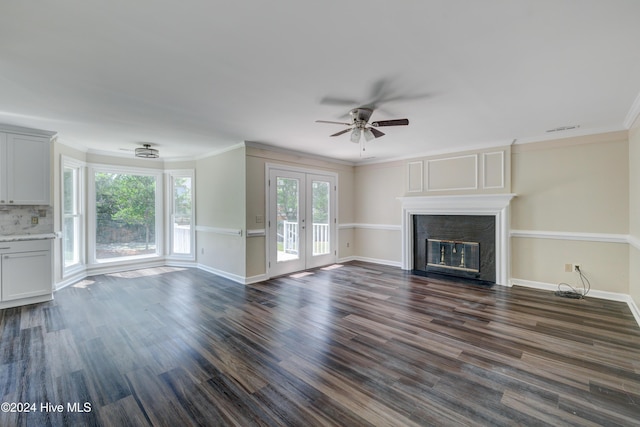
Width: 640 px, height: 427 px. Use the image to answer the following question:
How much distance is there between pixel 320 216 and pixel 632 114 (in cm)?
494

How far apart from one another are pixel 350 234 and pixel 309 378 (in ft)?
16.4

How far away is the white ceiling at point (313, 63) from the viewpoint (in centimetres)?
168

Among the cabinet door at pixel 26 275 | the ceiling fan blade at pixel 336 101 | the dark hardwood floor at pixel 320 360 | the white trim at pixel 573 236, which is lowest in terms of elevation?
the dark hardwood floor at pixel 320 360

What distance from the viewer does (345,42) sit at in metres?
1.97

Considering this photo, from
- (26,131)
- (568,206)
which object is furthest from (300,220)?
(568,206)

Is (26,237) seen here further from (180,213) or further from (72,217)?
(180,213)

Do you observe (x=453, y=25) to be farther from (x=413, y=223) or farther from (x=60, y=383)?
(x=413, y=223)

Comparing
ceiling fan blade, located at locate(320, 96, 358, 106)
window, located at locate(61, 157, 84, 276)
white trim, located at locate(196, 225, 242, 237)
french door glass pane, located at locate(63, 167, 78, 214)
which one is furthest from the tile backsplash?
ceiling fan blade, located at locate(320, 96, 358, 106)

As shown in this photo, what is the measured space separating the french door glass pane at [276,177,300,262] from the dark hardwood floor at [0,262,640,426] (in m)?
1.52

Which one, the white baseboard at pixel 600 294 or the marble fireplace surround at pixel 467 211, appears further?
the marble fireplace surround at pixel 467 211

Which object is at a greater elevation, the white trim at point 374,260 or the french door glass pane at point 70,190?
the french door glass pane at point 70,190

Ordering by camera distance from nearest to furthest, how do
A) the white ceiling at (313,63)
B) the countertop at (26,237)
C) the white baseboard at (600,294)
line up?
1. the white ceiling at (313,63)
2. the white baseboard at (600,294)
3. the countertop at (26,237)

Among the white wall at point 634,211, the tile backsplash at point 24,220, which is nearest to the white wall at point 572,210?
the white wall at point 634,211

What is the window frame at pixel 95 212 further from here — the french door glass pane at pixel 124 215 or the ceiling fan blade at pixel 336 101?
the ceiling fan blade at pixel 336 101
